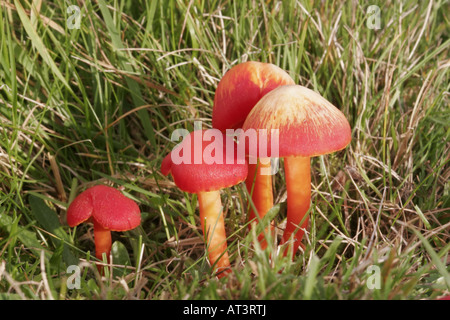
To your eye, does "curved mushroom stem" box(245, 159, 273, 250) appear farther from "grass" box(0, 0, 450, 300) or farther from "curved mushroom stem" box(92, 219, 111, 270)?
"curved mushroom stem" box(92, 219, 111, 270)

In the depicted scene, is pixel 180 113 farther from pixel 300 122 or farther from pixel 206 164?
pixel 300 122

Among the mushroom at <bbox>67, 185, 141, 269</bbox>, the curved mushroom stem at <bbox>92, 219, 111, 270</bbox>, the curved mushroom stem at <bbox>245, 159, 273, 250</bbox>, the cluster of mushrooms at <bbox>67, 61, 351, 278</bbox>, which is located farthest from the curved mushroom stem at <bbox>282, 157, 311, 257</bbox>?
the curved mushroom stem at <bbox>92, 219, 111, 270</bbox>

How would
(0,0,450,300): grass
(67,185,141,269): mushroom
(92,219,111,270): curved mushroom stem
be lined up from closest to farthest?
(67,185,141,269): mushroom
(92,219,111,270): curved mushroom stem
(0,0,450,300): grass
